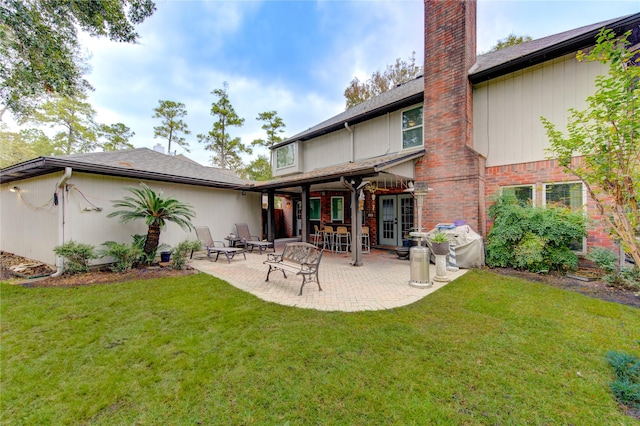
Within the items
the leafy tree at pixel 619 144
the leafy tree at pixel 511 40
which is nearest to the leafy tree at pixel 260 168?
the leafy tree at pixel 511 40

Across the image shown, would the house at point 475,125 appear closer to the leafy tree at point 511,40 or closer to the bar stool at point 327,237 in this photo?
the bar stool at point 327,237

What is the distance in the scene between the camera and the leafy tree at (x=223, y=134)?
71.3ft

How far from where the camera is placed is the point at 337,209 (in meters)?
12.2

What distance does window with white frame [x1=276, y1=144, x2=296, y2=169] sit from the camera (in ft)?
43.5

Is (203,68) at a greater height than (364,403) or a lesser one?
greater

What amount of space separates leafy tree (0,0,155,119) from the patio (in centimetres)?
604

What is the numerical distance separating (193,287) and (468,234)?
7310 millimetres

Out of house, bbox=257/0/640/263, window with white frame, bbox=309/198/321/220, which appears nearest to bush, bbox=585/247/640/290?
house, bbox=257/0/640/263

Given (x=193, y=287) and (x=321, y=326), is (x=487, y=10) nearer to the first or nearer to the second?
(x=321, y=326)

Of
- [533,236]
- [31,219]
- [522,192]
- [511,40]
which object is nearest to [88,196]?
[31,219]

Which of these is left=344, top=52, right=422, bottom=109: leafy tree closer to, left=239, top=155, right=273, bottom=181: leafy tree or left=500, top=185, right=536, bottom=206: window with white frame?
left=239, top=155, right=273, bottom=181: leafy tree

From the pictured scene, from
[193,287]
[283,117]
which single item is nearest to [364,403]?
[193,287]

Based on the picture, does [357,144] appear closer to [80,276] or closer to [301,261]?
[301,261]

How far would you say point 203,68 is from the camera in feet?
42.1
